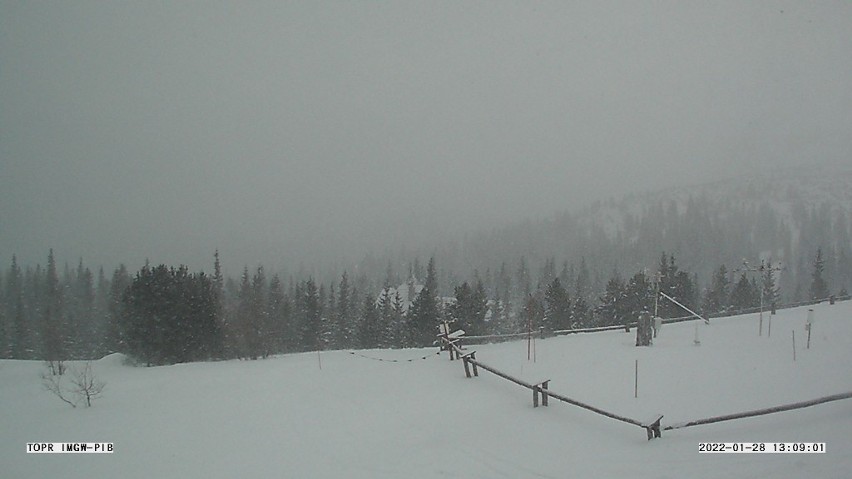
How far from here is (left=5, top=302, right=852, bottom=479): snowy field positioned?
8.06 m

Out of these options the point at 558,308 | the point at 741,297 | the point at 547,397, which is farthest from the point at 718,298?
the point at 547,397

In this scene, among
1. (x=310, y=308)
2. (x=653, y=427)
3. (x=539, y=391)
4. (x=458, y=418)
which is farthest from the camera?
(x=310, y=308)

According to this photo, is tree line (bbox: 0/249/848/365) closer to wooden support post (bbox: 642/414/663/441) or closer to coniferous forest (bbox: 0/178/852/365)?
coniferous forest (bbox: 0/178/852/365)

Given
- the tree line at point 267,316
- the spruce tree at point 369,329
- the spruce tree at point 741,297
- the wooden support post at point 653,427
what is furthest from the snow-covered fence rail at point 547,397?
the spruce tree at point 741,297

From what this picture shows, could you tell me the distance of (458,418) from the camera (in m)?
11.0

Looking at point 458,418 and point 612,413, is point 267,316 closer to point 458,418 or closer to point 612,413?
point 458,418

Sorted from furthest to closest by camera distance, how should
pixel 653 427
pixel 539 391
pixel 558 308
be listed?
pixel 558 308 < pixel 539 391 < pixel 653 427

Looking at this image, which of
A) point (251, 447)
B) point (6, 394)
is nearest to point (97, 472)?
point (251, 447)

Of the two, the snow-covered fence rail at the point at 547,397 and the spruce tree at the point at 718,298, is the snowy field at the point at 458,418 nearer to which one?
the snow-covered fence rail at the point at 547,397

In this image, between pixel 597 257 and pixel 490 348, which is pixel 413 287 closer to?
pixel 597 257

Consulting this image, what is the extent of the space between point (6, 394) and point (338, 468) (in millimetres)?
16279

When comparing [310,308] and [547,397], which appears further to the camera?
[310,308]

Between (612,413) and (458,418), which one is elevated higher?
(612,413)

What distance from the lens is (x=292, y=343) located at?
197ft
